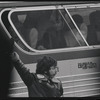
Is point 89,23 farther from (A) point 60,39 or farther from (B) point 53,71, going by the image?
(B) point 53,71

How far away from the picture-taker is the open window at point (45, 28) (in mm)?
6023

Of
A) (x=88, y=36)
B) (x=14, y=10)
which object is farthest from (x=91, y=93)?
(x=14, y=10)

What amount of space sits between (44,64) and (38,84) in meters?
0.36

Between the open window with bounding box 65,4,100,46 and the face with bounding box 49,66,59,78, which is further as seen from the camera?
the open window with bounding box 65,4,100,46

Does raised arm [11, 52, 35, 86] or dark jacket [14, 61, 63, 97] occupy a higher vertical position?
raised arm [11, 52, 35, 86]

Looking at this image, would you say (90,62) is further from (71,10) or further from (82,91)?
(71,10)

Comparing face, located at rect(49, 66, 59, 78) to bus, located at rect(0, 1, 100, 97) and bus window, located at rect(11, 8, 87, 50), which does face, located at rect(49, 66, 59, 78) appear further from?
bus window, located at rect(11, 8, 87, 50)

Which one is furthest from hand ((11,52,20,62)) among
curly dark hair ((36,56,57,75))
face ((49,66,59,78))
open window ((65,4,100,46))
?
open window ((65,4,100,46))

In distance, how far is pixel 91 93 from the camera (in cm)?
612

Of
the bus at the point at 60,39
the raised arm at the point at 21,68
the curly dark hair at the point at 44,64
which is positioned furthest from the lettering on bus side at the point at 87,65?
the raised arm at the point at 21,68

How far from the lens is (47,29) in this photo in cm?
609

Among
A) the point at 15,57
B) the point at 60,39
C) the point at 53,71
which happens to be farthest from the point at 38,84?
the point at 60,39

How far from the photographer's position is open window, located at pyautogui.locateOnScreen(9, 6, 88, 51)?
6.02m

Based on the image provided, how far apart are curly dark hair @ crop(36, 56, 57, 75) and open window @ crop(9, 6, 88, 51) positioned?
19 centimetres
